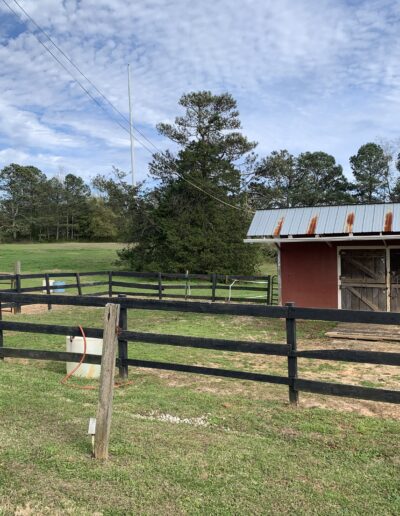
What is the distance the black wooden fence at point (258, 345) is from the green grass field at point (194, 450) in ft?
0.92

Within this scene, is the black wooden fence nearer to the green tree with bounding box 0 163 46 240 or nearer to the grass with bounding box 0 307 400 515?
the grass with bounding box 0 307 400 515

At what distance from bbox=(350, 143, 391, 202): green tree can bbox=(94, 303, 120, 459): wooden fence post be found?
6477 cm

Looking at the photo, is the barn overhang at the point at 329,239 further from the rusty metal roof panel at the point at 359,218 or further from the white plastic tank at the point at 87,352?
the white plastic tank at the point at 87,352

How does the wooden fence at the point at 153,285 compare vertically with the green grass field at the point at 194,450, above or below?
above

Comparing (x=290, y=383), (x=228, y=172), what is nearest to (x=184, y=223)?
(x=228, y=172)

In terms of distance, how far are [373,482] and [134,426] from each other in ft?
6.64

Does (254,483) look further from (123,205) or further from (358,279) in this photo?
(123,205)

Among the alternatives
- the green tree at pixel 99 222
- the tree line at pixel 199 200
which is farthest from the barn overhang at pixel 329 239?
the green tree at pixel 99 222

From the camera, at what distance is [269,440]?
4.10 meters

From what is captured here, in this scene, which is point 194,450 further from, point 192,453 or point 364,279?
point 364,279

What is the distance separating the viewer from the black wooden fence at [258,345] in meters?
4.60

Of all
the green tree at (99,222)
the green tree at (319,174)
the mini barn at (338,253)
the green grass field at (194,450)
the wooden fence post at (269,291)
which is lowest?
the green grass field at (194,450)

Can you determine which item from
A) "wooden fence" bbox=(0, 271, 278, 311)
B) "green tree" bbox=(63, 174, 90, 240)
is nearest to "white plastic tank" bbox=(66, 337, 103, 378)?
"wooden fence" bbox=(0, 271, 278, 311)

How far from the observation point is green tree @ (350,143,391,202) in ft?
210
